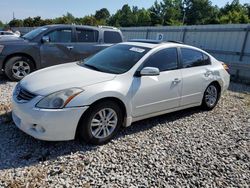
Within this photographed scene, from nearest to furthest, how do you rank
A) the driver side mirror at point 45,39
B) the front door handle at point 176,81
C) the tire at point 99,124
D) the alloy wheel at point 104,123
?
1. the tire at point 99,124
2. the alloy wheel at point 104,123
3. the front door handle at point 176,81
4. the driver side mirror at point 45,39

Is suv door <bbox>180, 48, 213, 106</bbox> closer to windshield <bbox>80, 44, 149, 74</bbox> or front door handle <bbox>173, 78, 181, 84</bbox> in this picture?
front door handle <bbox>173, 78, 181, 84</bbox>

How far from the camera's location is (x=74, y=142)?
3.61 metres

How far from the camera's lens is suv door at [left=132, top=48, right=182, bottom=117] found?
3902 millimetres

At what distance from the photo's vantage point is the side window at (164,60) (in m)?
4.17

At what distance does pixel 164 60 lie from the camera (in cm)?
439

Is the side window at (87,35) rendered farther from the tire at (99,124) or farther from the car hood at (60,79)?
the tire at (99,124)

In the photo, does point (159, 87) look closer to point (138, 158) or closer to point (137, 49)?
point (137, 49)

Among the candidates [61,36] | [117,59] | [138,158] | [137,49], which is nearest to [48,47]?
[61,36]

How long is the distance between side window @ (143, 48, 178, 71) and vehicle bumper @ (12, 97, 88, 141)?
1521 millimetres

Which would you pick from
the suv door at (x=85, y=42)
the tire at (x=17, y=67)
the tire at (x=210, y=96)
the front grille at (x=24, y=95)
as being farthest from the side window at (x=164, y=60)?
the tire at (x=17, y=67)

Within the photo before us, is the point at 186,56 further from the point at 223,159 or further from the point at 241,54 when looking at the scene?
the point at 241,54

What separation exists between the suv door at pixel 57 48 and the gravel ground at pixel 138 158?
271cm

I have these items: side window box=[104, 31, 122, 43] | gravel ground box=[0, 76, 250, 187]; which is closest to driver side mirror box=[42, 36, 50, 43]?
side window box=[104, 31, 122, 43]

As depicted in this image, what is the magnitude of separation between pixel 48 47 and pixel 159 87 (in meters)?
4.19
